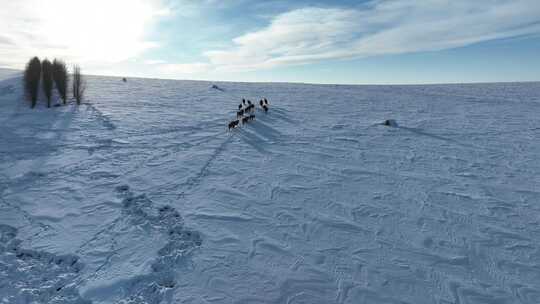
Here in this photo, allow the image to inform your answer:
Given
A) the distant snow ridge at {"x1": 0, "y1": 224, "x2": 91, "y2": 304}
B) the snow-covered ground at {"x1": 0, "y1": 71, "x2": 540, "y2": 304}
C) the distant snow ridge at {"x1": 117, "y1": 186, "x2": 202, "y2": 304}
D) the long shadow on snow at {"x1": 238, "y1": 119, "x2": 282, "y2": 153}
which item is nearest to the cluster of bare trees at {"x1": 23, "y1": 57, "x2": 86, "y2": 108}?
the snow-covered ground at {"x1": 0, "y1": 71, "x2": 540, "y2": 304}

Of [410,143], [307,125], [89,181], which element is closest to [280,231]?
[89,181]

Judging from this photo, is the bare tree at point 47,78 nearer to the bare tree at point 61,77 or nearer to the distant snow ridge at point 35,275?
the bare tree at point 61,77

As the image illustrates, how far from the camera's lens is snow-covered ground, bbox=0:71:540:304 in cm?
616

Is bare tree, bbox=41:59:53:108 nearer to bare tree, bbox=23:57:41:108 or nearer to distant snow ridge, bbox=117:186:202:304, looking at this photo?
bare tree, bbox=23:57:41:108

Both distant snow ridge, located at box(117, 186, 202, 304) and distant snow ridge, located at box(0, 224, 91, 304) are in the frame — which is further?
distant snow ridge, located at box(117, 186, 202, 304)

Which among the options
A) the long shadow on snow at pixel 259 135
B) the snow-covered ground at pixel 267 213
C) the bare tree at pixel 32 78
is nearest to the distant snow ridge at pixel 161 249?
the snow-covered ground at pixel 267 213

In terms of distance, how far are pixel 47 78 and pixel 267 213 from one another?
21.4 metres

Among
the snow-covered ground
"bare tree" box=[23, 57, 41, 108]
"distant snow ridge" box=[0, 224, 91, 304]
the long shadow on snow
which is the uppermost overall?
"bare tree" box=[23, 57, 41, 108]

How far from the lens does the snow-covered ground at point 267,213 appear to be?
6156 mm

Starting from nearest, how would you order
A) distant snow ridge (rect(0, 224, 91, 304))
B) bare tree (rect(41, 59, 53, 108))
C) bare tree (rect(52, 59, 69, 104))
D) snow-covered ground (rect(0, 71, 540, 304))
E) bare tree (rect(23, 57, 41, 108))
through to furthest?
distant snow ridge (rect(0, 224, 91, 304)), snow-covered ground (rect(0, 71, 540, 304)), bare tree (rect(23, 57, 41, 108)), bare tree (rect(41, 59, 53, 108)), bare tree (rect(52, 59, 69, 104))

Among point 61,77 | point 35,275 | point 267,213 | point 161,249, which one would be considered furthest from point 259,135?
point 61,77

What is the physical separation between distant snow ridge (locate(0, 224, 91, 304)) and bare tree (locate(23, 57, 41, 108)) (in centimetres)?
1804

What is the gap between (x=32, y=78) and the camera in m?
22.2

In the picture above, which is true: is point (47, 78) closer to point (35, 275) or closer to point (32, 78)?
point (32, 78)
